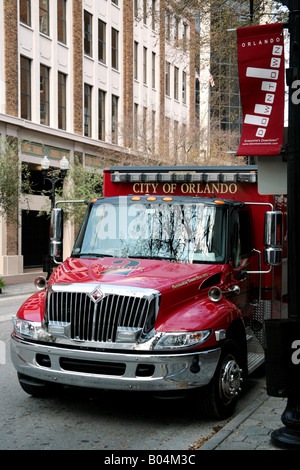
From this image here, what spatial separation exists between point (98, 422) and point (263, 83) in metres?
3.62

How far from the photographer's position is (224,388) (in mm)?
5852

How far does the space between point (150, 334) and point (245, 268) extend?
220 centimetres

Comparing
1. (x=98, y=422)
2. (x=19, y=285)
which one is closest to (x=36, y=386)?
(x=98, y=422)

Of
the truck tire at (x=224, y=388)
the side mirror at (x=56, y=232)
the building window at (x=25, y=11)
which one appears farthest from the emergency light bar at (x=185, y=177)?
the building window at (x=25, y=11)

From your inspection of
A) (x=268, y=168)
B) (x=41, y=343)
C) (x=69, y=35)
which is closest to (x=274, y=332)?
(x=268, y=168)

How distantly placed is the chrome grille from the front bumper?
18 centimetres

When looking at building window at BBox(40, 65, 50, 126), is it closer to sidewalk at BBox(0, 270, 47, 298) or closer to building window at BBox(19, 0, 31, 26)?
building window at BBox(19, 0, 31, 26)

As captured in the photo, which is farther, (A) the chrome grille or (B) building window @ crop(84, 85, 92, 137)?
(B) building window @ crop(84, 85, 92, 137)

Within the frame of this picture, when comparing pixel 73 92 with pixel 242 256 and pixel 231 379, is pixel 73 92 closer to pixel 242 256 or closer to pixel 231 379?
pixel 242 256

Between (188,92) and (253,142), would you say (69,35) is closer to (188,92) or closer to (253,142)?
(188,92)

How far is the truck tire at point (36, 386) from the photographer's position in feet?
19.7

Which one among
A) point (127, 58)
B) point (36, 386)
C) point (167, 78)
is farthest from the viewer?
point (167, 78)

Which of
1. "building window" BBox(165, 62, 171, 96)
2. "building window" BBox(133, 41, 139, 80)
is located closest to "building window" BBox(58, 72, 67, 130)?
"building window" BBox(133, 41, 139, 80)

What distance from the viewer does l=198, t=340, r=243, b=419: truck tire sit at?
5.72 meters
